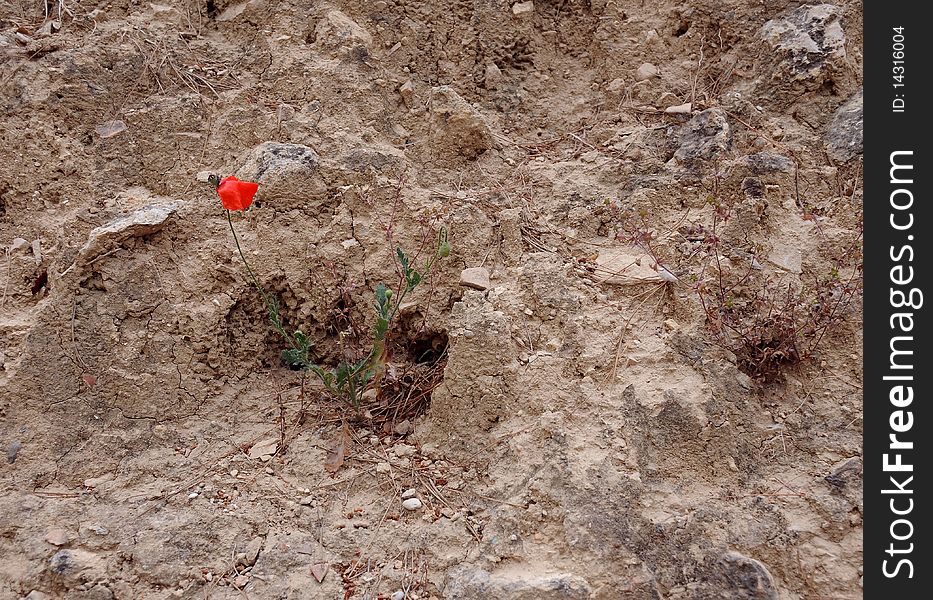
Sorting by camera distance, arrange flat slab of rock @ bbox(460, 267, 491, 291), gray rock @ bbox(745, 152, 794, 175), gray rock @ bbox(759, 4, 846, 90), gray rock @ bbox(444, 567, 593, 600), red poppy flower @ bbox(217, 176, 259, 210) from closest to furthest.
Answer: gray rock @ bbox(444, 567, 593, 600), red poppy flower @ bbox(217, 176, 259, 210), flat slab of rock @ bbox(460, 267, 491, 291), gray rock @ bbox(745, 152, 794, 175), gray rock @ bbox(759, 4, 846, 90)

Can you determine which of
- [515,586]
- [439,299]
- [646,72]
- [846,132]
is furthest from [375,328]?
[846,132]

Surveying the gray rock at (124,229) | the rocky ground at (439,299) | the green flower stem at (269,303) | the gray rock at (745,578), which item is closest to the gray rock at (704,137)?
the rocky ground at (439,299)

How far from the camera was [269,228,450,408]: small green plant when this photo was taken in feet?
8.39

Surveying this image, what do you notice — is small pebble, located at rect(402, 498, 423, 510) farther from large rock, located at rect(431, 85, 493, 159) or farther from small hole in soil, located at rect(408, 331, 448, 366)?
large rock, located at rect(431, 85, 493, 159)

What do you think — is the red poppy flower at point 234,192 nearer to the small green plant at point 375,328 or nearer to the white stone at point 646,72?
the small green plant at point 375,328

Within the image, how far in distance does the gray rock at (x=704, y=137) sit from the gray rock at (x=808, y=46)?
39cm

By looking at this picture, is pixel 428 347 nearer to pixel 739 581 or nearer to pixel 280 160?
pixel 280 160

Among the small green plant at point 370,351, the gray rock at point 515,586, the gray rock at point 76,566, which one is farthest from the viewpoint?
the small green plant at point 370,351

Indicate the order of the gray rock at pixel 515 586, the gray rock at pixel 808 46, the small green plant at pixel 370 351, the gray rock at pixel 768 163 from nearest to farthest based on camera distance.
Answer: the gray rock at pixel 515 586 < the small green plant at pixel 370 351 < the gray rock at pixel 768 163 < the gray rock at pixel 808 46

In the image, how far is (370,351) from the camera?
286cm

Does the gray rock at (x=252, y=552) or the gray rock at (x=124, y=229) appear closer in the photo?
the gray rock at (x=252, y=552)

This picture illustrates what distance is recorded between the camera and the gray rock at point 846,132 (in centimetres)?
301

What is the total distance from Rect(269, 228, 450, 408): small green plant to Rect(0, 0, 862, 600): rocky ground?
67 mm

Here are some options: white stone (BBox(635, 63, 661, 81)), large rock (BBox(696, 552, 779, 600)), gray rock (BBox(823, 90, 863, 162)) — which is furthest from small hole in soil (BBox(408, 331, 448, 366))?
gray rock (BBox(823, 90, 863, 162))
